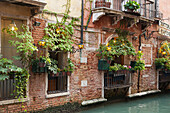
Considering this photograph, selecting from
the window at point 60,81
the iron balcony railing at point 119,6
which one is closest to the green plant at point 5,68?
the window at point 60,81

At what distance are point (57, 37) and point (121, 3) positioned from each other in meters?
4.03

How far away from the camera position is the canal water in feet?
27.3

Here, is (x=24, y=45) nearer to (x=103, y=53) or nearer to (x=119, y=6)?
(x=103, y=53)

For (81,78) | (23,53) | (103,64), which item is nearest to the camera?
(23,53)

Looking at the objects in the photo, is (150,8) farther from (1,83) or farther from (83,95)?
(1,83)

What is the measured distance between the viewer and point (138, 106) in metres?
9.16

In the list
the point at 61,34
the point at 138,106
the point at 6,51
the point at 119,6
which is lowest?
the point at 138,106

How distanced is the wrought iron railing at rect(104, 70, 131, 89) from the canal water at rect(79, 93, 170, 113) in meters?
0.94

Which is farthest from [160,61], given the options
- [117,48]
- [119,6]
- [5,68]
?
[5,68]

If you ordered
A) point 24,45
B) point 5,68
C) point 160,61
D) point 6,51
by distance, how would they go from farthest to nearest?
point 160,61 < point 6,51 < point 24,45 < point 5,68

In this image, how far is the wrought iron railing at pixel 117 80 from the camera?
889 centimetres

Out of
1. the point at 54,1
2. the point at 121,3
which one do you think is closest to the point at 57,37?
the point at 54,1

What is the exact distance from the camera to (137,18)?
30.6ft

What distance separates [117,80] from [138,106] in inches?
64.4
